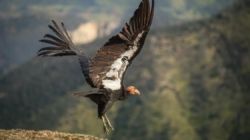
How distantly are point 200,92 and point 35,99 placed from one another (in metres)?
60.0

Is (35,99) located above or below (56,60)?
below

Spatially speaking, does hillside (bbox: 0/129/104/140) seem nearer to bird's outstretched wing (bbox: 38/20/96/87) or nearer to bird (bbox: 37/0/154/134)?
bird (bbox: 37/0/154/134)

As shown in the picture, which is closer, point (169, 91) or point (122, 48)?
point (122, 48)

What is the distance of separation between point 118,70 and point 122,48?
1271 millimetres

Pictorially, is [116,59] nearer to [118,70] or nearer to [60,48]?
[118,70]

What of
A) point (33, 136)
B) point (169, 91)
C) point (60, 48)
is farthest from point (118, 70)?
point (169, 91)

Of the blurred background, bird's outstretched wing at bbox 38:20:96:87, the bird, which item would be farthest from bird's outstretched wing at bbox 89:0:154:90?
the blurred background

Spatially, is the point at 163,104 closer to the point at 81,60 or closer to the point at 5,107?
the point at 5,107

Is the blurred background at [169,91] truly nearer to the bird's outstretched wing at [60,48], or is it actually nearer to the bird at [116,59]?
the bird's outstretched wing at [60,48]

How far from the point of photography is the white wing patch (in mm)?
14966

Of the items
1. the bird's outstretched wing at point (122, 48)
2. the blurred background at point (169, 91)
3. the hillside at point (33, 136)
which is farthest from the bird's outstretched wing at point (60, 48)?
the blurred background at point (169, 91)

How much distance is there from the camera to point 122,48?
14.8 meters

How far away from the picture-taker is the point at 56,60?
174 m

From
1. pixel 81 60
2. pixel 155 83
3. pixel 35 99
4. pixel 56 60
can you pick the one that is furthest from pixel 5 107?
pixel 81 60
